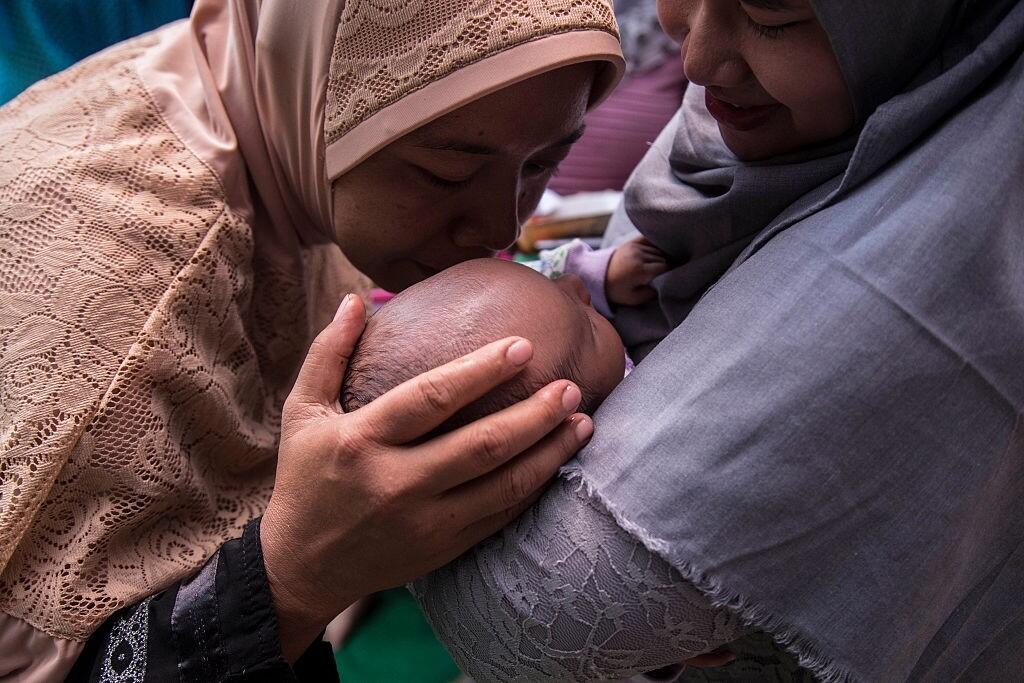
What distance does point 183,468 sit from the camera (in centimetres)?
126

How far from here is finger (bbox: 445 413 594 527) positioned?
0.97 m

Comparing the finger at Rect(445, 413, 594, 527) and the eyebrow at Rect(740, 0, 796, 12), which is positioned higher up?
the eyebrow at Rect(740, 0, 796, 12)

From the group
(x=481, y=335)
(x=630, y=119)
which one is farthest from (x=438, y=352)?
(x=630, y=119)

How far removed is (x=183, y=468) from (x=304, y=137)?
635 mm

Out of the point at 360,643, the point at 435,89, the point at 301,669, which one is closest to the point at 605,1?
the point at 435,89

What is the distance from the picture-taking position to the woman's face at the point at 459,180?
1.28 metres

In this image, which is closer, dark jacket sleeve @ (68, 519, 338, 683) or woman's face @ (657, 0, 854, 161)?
woman's face @ (657, 0, 854, 161)

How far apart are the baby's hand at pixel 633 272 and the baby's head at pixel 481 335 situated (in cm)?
26

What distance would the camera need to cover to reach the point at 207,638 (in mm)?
1111

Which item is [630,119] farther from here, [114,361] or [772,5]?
[114,361]

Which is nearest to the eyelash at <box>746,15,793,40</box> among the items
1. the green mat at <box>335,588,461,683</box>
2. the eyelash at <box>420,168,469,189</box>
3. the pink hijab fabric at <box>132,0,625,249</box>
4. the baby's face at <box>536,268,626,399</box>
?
the pink hijab fabric at <box>132,0,625,249</box>

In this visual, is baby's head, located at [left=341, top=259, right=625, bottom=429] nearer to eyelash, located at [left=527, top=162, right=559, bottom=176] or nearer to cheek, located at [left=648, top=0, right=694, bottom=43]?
eyelash, located at [left=527, top=162, right=559, bottom=176]

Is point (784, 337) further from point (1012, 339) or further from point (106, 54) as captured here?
point (106, 54)

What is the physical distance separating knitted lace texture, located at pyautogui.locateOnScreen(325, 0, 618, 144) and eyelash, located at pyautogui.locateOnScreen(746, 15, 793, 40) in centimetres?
37
